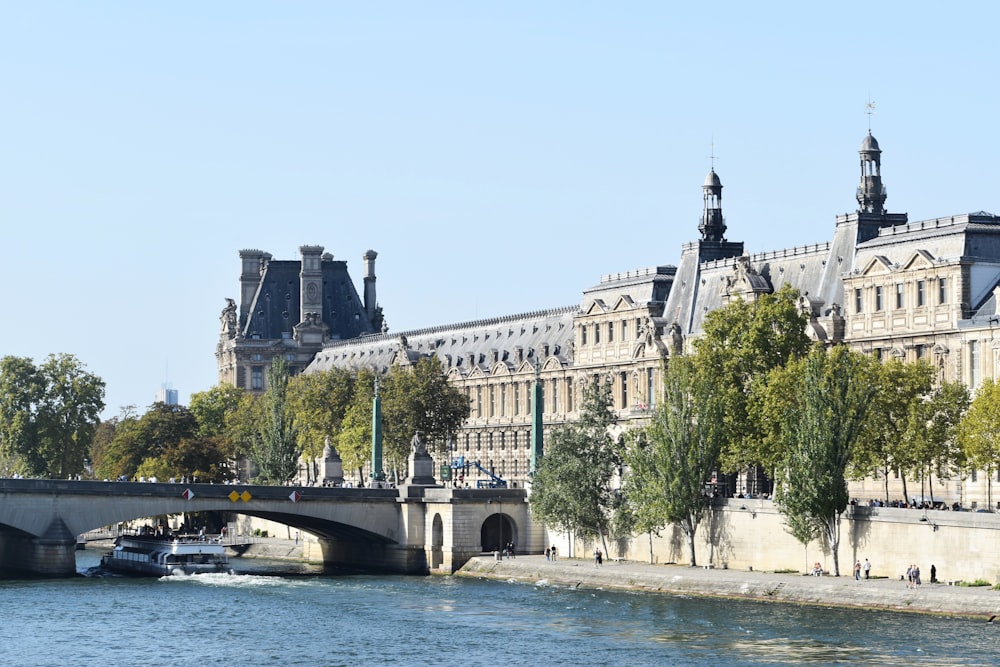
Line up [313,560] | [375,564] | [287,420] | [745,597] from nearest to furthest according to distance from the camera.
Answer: [745,597]
[375,564]
[313,560]
[287,420]

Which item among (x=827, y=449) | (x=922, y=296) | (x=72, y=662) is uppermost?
(x=922, y=296)

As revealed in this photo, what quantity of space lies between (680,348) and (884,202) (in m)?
17.1

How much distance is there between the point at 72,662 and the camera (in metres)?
84.4

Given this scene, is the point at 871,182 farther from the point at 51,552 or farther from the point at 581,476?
the point at 51,552

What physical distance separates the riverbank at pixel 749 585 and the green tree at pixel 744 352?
7.54 m

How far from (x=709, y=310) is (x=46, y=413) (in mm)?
68727

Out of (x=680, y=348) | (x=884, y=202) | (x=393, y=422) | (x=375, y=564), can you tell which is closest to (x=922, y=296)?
(x=884, y=202)

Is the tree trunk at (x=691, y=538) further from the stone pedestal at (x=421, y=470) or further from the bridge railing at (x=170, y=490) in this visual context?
the bridge railing at (x=170, y=490)

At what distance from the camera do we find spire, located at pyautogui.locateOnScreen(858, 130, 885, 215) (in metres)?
130

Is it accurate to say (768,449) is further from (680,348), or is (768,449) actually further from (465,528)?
(680,348)

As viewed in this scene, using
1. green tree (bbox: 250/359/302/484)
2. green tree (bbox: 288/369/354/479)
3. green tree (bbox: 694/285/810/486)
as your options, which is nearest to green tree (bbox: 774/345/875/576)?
green tree (bbox: 694/285/810/486)

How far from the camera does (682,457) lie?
11131cm

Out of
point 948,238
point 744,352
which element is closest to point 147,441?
point 744,352

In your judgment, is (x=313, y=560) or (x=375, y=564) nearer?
(x=375, y=564)
